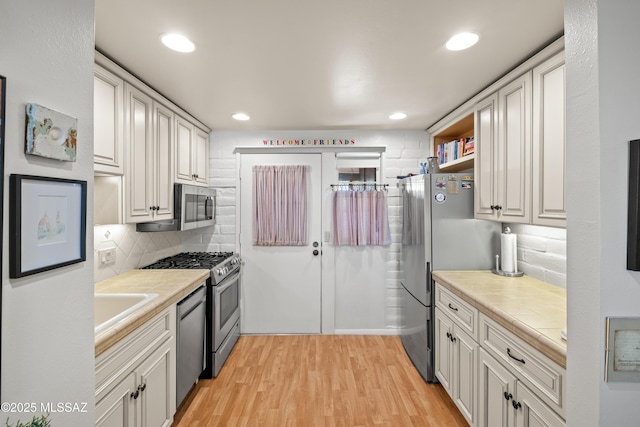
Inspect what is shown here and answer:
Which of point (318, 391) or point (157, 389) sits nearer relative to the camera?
point (157, 389)

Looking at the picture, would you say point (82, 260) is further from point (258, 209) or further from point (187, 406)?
point (258, 209)

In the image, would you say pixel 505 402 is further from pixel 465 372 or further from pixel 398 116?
pixel 398 116

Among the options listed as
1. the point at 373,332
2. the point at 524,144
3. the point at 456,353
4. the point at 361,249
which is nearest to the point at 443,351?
the point at 456,353

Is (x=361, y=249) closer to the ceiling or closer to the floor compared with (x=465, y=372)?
closer to the ceiling

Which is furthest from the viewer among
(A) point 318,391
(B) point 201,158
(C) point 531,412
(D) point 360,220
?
(D) point 360,220

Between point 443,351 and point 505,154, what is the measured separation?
1505mm

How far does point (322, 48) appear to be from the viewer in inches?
69.2

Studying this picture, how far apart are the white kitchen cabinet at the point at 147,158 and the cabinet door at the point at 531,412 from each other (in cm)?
241

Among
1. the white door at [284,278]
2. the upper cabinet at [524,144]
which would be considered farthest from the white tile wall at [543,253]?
the white door at [284,278]

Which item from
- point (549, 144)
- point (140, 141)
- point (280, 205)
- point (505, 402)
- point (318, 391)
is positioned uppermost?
point (140, 141)

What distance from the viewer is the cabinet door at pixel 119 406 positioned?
1.34 m

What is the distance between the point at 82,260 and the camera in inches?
39.9

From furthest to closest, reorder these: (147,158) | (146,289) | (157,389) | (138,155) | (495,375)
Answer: (147,158), (138,155), (146,289), (157,389), (495,375)

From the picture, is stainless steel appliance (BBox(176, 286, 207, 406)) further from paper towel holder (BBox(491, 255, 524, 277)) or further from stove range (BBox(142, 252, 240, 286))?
paper towel holder (BBox(491, 255, 524, 277))
